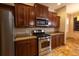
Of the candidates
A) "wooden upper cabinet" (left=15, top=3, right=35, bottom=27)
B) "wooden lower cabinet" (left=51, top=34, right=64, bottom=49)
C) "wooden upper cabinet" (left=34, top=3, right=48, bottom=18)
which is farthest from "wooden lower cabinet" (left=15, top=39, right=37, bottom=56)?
"wooden upper cabinet" (left=34, top=3, right=48, bottom=18)

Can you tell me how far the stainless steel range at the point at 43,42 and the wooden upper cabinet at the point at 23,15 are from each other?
0.43 metres

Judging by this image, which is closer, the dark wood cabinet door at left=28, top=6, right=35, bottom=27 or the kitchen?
the kitchen

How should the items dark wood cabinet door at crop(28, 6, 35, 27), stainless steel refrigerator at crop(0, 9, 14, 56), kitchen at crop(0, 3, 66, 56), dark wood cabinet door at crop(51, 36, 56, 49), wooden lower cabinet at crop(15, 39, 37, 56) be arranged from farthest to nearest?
dark wood cabinet door at crop(51, 36, 56, 49) → dark wood cabinet door at crop(28, 6, 35, 27) → kitchen at crop(0, 3, 66, 56) → wooden lower cabinet at crop(15, 39, 37, 56) → stainless steel refrigerator at crop(0, 9, 14, 56)

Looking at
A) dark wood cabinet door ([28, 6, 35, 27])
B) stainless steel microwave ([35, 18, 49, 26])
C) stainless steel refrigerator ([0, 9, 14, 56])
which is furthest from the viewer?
stainless steel microwave ([35, 18, 49, 26])

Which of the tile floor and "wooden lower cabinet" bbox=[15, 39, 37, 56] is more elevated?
"wooden lower cabinet" bbox=[15, 39, 37, 56]

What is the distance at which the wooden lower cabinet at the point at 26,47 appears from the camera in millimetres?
2340

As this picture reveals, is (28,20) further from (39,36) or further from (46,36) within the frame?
(46,36)

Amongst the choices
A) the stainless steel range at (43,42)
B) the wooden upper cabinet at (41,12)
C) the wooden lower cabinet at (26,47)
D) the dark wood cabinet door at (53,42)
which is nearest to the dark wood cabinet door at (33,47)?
the wooden lower cabinet at (26,47)

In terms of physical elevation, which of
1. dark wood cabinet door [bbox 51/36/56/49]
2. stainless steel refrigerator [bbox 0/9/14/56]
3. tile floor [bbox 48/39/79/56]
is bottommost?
tile floor [bbox 48/39/79/56]

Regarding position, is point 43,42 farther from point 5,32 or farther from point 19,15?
point 5,32

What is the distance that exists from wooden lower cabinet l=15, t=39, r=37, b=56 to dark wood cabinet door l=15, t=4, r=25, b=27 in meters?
0.54

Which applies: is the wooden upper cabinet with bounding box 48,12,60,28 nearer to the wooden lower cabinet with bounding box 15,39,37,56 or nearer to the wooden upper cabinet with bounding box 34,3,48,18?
the wooden upper cabinet with bounding box 34,3,48,18

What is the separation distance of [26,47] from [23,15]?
3.10 ft

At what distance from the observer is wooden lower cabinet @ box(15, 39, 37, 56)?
2340 mm
